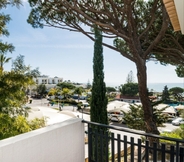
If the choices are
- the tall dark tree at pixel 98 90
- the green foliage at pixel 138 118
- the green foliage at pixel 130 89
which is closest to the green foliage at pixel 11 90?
the tall dark tree at pixel 98 90

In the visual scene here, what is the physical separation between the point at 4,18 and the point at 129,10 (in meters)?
3.59

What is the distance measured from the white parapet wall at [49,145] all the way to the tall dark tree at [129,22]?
158 inches

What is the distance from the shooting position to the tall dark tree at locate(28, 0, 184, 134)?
5.80 meters

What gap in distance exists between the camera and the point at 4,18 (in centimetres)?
361

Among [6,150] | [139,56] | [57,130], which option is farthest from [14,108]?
[139,56]

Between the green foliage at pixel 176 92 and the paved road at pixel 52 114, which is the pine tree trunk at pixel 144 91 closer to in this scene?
the paved road at pixel 52 114

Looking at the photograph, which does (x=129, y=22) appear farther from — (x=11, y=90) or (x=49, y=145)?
(x=49, y=145)

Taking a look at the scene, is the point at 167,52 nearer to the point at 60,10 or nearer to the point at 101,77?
the point at 101,77

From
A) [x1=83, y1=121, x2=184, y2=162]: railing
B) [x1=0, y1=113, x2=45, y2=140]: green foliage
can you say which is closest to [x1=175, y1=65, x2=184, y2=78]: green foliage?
[x1=83, y1=121, x2=184, y2=162]: railing

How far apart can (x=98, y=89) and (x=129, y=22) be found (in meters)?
2.97

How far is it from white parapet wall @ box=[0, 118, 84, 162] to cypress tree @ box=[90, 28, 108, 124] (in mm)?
5143

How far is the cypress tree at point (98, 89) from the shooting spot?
7.34 metres

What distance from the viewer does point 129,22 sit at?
5.68 metres

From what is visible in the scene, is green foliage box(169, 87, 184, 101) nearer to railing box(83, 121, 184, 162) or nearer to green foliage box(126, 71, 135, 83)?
green foliage box(126, 71, 135, 83)
